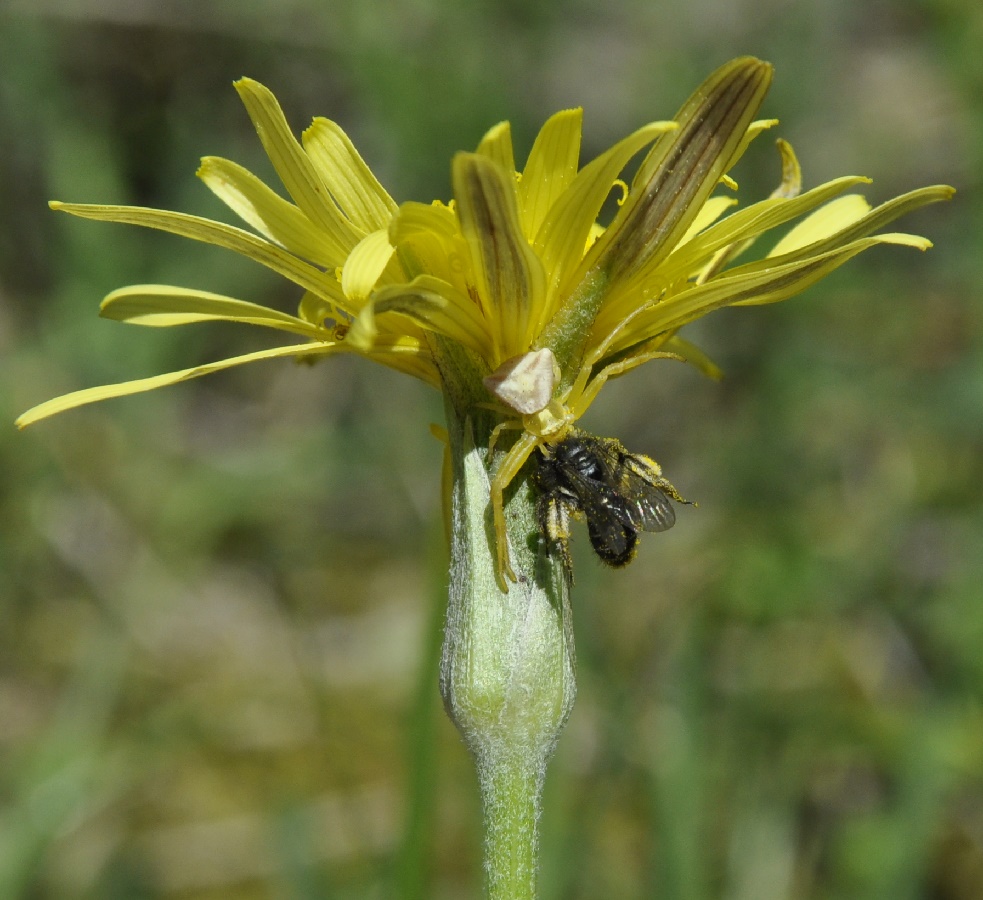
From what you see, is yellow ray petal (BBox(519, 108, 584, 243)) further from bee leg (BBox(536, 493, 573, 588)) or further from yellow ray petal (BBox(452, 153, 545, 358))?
bee leg (BBox(536, 493, 573, 588))

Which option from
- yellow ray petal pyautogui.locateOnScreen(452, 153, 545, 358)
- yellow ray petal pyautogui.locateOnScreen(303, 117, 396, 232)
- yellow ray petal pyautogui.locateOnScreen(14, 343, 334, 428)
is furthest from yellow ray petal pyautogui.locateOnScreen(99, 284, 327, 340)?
yellow ray petal pyautogui.locateOnScreen(452, 153, 545, 358)

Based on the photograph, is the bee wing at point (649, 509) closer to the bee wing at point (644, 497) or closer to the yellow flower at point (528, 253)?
the bee wing at point (644, 497)

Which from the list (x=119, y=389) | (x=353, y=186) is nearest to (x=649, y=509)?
(x=353, y=186)

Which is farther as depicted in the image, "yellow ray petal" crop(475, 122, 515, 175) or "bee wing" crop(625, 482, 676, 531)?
"bee wing" crop(625, 482, 676, 531)

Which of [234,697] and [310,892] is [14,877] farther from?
[234,697]

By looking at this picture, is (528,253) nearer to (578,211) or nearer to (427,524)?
(578,211)

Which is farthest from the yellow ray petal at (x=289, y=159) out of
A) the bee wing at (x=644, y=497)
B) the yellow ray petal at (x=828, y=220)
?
the yellow ray petal at (x=828, y=220)
